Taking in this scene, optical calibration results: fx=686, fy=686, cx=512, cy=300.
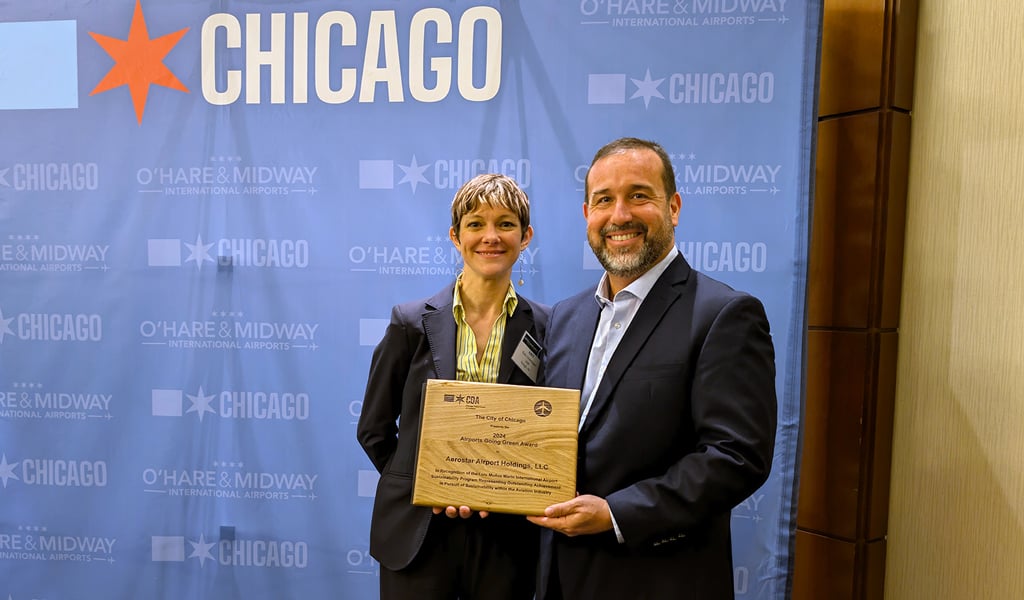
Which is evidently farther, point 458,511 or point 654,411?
point 458,511

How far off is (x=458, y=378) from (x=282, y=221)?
1.16 metres

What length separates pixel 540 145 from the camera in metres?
2.43

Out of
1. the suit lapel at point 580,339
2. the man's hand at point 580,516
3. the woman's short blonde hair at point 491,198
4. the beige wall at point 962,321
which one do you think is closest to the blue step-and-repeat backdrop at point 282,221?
the beige wall at point 962,321

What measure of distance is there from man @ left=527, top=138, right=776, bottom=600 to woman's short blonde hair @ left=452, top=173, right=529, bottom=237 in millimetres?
225

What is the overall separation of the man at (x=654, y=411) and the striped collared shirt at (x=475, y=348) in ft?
0.58

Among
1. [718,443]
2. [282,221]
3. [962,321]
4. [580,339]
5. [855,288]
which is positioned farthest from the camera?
[282,221]

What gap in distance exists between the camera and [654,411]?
4.97 feet

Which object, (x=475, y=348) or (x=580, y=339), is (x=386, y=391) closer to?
(x=475, y=348)

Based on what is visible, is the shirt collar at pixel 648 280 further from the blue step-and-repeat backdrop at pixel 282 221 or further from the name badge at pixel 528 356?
the blue step-and-repeat backdrop at pixel 282 221

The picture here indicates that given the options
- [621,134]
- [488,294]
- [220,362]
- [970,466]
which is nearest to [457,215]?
[488,294]

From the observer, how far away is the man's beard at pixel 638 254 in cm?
160

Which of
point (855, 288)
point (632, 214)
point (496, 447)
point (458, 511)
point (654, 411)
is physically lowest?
point (458, 511)

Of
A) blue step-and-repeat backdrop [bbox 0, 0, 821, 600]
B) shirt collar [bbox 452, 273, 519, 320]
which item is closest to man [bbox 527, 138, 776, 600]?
shirt collar [bbox 452, 273, 519, 320]

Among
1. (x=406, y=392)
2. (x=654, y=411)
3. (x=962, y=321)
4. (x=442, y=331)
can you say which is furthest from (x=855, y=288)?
(x=406, y=392)
